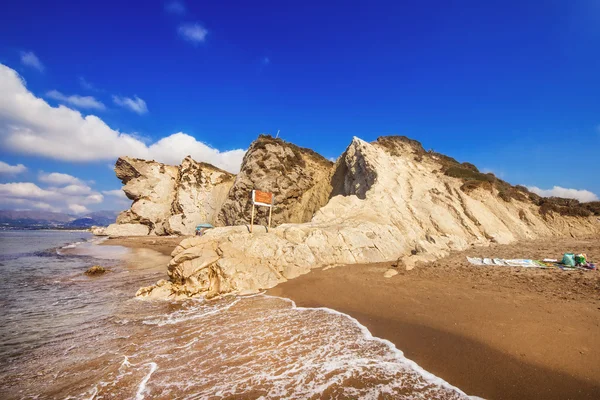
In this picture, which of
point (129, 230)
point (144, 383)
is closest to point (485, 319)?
point (144, 383)

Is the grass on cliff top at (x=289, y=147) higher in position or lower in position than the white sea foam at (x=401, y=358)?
higher

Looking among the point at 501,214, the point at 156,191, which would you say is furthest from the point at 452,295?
the point at 156,191

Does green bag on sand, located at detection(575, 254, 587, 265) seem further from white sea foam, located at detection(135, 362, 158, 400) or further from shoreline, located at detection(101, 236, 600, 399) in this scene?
white sea foam, located at detection(135, 362, 158, 400)

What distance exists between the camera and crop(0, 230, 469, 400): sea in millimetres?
4137

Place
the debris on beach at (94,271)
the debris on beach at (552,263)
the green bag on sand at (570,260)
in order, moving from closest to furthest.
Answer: the debris on beach at (552,263) → the green bag on sand at (570,260) → the debris on beach at (94,271)

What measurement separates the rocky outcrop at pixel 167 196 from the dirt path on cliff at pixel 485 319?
111ft

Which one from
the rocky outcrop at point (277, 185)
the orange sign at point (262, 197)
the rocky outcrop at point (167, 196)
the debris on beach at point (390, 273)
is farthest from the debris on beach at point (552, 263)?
the rocky outcrop at point (167, 196)

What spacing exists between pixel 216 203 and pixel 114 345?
119 ft

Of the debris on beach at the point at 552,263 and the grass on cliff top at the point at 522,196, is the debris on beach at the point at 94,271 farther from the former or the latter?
the grass on cliff top at the point at 522,196

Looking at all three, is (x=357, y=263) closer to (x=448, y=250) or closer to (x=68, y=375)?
(x=448, y=250)

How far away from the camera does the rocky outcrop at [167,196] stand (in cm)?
4053

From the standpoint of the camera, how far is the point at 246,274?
33.6 feet

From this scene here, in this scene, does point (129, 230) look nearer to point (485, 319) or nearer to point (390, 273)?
point (390, 273)

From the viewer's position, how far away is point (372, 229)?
14.3 metres
